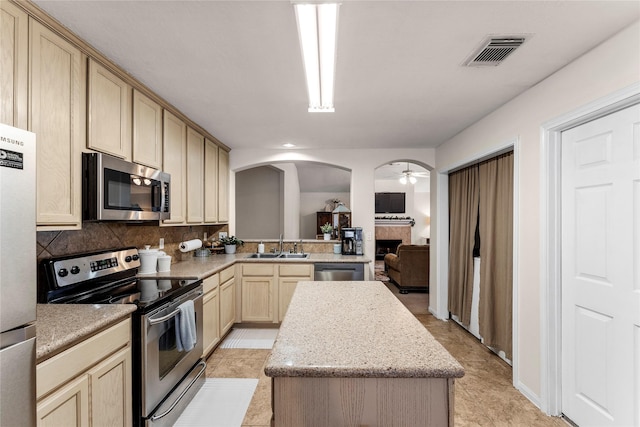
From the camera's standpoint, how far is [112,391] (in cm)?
158

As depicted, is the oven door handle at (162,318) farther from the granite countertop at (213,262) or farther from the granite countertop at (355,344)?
the granite countertop at (355,344)

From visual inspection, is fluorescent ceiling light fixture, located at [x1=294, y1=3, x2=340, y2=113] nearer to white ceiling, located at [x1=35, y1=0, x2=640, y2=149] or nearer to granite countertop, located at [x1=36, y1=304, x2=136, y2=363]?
white ceiling, located at [x1=35, y1=0, x2=640, y2=149]

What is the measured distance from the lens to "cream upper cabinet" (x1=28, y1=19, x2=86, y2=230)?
59.5 inches

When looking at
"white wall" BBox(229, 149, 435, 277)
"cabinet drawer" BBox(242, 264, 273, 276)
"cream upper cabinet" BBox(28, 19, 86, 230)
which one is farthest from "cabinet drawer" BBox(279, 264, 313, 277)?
"cream upper cabinet" BBox(28, 19, 86, 230)

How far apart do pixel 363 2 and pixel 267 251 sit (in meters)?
3.56

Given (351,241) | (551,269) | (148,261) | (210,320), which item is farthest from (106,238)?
(551,269)

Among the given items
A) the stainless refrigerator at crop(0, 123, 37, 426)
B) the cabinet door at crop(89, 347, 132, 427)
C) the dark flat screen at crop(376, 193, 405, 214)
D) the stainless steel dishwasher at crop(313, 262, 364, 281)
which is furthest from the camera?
the dark flat screen at crop(376, 193, 405, 214)

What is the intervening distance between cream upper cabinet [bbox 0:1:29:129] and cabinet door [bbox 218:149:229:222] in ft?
8.72

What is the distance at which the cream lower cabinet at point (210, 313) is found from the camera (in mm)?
A: 2884

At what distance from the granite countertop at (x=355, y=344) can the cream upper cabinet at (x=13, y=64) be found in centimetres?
154

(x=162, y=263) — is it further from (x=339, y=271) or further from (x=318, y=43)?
(x=318, y=43)

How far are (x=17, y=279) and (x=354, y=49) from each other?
186 cm

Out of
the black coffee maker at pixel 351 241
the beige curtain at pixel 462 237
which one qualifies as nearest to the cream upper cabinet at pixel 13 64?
the black coffee maker at pixel 351 241

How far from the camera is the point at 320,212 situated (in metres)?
9.59
